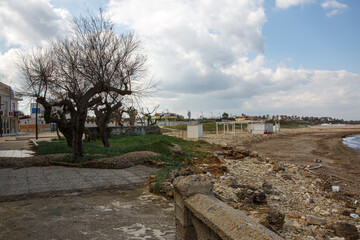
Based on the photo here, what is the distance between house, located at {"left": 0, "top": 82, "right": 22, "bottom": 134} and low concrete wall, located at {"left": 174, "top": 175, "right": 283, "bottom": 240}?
4147 centimetres

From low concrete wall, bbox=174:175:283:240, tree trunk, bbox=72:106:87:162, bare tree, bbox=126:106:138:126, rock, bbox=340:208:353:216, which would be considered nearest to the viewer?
low concrete wall, bbox=174:175:283:240

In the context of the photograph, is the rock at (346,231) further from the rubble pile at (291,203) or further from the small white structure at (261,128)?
the small white structure at (261,128)

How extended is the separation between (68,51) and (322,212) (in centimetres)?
1235

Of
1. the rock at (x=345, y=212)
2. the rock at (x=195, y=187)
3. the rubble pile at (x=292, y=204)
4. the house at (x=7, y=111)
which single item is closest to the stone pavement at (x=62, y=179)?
the rubble pile at (x=292, y=204)

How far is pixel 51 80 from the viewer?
13859 mm

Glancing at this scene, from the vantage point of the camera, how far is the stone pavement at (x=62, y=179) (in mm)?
6797

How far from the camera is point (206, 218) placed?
8.47 ft

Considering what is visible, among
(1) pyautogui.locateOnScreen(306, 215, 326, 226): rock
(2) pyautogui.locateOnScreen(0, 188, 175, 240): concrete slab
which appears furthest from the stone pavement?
(1) pyautogui.locateOnScreen(306, 215, 326, 226): rock

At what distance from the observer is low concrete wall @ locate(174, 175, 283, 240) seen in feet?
7.12

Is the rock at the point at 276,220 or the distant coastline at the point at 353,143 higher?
the rock at the point at 276,220

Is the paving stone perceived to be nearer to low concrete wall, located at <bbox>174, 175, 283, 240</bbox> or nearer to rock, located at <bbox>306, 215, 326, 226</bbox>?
rock, located at <bbox>306, 215, 326, 226</bbox>

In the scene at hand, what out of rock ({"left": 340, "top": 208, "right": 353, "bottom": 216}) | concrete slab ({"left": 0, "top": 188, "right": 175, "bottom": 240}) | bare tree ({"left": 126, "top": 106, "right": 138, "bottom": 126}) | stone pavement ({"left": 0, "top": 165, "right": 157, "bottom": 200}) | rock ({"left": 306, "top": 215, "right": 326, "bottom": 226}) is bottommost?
rock ({"left": 340, "top": 208, "right": 353, "bottom": 216})

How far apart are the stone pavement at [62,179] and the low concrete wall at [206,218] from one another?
14.6ft

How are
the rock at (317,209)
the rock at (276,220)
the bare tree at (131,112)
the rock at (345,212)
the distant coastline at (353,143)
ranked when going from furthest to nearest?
the distant coastline at (353,143)
the bare tree at (131,112)
the rock at (317,209)
the rock at (345,212)
the rock at (276,220)
